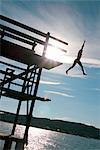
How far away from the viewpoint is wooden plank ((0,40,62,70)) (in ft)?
41.5

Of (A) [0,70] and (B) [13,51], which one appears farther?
(A) [0,70]

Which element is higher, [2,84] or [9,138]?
[2,84]

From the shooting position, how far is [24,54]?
13.1 metres

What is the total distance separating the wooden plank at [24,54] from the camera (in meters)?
12.6

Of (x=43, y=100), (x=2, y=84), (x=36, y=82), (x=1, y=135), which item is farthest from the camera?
(x=2, y=84)

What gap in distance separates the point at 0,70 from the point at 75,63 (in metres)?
3.96

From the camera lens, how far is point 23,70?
1627 centimetres

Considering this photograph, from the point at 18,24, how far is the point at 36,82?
3165mm

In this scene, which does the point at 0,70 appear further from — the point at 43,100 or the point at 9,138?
the point at 9,138

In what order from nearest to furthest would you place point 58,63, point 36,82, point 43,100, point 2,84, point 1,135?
point 1,135 → point 58,63 → point 36,82 → point 43,100 → point 2,84

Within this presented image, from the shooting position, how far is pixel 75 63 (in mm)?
17484

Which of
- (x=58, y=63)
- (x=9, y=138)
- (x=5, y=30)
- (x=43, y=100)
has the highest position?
(x=5, y=30)

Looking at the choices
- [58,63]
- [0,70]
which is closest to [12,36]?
[58,63]

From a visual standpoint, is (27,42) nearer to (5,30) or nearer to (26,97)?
(5,30)
